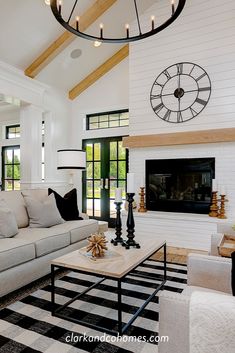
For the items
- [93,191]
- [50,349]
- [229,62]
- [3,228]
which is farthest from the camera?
[93,191]

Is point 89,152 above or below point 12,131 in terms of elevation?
below

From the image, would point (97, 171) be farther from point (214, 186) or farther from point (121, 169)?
point (214, 186)

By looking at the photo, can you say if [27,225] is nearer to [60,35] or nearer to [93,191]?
[93,191]

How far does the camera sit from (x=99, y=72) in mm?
5531

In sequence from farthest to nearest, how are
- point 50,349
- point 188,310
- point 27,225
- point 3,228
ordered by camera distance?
point 27,225 < point 3,228 < point 50,349 < point 188,310

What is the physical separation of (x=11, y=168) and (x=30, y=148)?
85.7 inches

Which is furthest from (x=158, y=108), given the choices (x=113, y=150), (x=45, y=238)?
(x=45, y=238)

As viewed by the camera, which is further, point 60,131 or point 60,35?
point 60,131

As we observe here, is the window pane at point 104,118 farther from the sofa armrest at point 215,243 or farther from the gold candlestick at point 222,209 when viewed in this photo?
the sofa armrest at point 215,243

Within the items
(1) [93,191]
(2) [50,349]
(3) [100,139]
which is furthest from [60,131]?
(2) [50,349]

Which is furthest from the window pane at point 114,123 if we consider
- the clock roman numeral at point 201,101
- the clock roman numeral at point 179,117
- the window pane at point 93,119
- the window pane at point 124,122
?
the clock roman numeral at point 201,101

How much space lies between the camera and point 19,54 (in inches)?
169

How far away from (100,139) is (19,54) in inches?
90.7

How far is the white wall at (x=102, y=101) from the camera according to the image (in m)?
5.37
